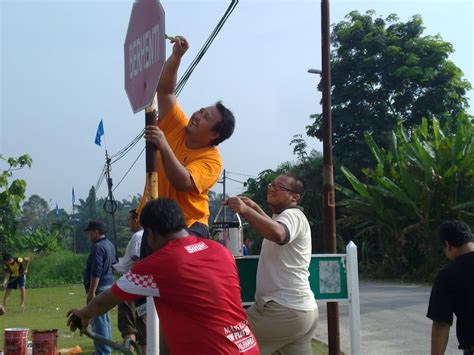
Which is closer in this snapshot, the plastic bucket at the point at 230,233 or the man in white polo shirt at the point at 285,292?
the man in white polo shirt at the point at 285,292

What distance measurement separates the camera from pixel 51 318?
1465 cm

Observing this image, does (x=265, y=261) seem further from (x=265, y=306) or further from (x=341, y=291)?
(x=341, y=291)

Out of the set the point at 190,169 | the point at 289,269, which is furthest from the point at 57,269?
the point at 190,169

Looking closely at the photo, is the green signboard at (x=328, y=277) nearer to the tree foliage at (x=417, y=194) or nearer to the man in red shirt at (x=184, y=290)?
the man in red shirt at (x=184, y=290)

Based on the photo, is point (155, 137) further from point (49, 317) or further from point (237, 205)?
point (49, 317)

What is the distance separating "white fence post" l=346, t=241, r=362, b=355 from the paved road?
4.32 meters

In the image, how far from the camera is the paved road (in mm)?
9906

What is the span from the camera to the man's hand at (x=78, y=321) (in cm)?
301

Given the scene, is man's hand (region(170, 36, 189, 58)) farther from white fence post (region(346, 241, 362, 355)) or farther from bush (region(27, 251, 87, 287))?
bush (region(27, 251, 87, 287))

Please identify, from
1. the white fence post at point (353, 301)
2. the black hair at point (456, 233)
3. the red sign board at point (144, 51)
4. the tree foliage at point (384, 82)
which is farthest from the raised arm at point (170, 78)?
the tree foliage at point (384, 82)

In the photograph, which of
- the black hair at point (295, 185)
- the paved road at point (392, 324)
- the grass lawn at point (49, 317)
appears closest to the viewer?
the black hair at point (295, 185)

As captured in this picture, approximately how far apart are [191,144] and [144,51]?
0.69 meters

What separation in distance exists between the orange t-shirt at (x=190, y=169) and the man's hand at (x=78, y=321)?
82cm

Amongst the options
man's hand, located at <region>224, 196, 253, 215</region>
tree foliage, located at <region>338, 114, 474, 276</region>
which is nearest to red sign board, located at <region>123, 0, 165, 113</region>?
man's hand, located at <region>224, 196, 253, 215</region>
